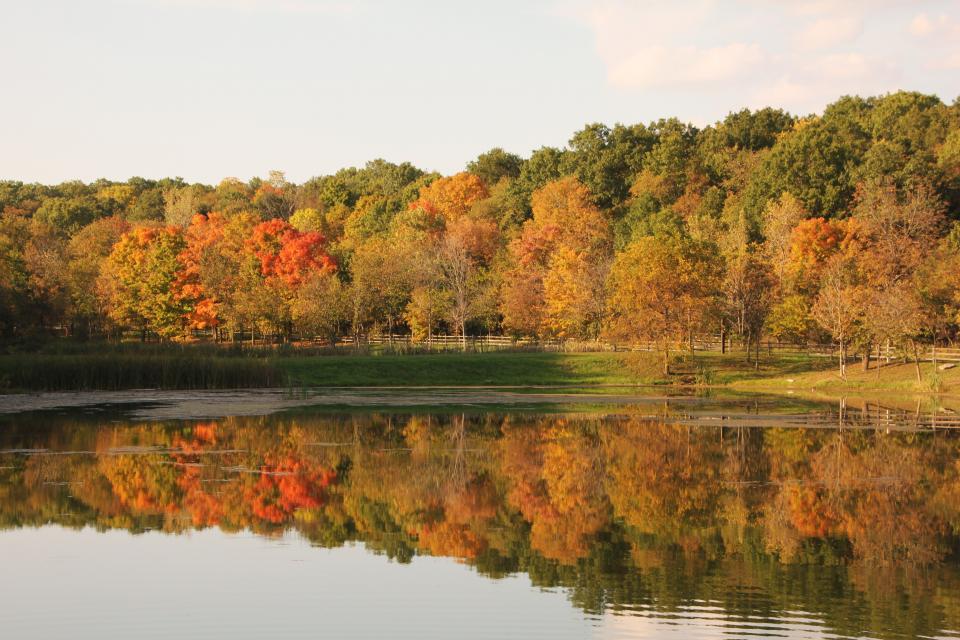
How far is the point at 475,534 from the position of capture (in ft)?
80.5

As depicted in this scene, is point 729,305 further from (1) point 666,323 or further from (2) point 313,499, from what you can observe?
(2) point 313,499

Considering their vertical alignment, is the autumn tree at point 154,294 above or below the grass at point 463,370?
above

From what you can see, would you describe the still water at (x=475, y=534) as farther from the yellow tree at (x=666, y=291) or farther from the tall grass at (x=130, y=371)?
the yellow tree at (x=666, y=291)

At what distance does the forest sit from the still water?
122 ft

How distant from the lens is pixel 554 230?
4237 inches

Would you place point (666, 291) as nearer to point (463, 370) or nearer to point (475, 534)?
point (463, 370)

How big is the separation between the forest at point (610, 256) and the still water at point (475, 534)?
122ft

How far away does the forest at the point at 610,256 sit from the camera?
79.0 meters

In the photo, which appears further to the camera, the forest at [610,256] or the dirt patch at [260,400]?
the forest at [610,256]

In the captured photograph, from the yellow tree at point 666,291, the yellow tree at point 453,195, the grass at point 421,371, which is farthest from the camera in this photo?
the yellow tree at point 453,195

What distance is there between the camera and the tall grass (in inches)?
2315

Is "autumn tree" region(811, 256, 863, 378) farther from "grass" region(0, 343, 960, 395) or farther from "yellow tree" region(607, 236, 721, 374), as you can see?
"yellow tree" region(607, 236, 721, 374)

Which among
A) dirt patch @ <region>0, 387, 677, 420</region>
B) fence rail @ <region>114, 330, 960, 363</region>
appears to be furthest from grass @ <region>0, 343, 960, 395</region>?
dirt patch @ <region>0, 387, 677, 420</region>

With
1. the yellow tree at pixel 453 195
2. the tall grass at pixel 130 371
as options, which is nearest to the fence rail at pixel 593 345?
the tall grass at pixel 130 371
